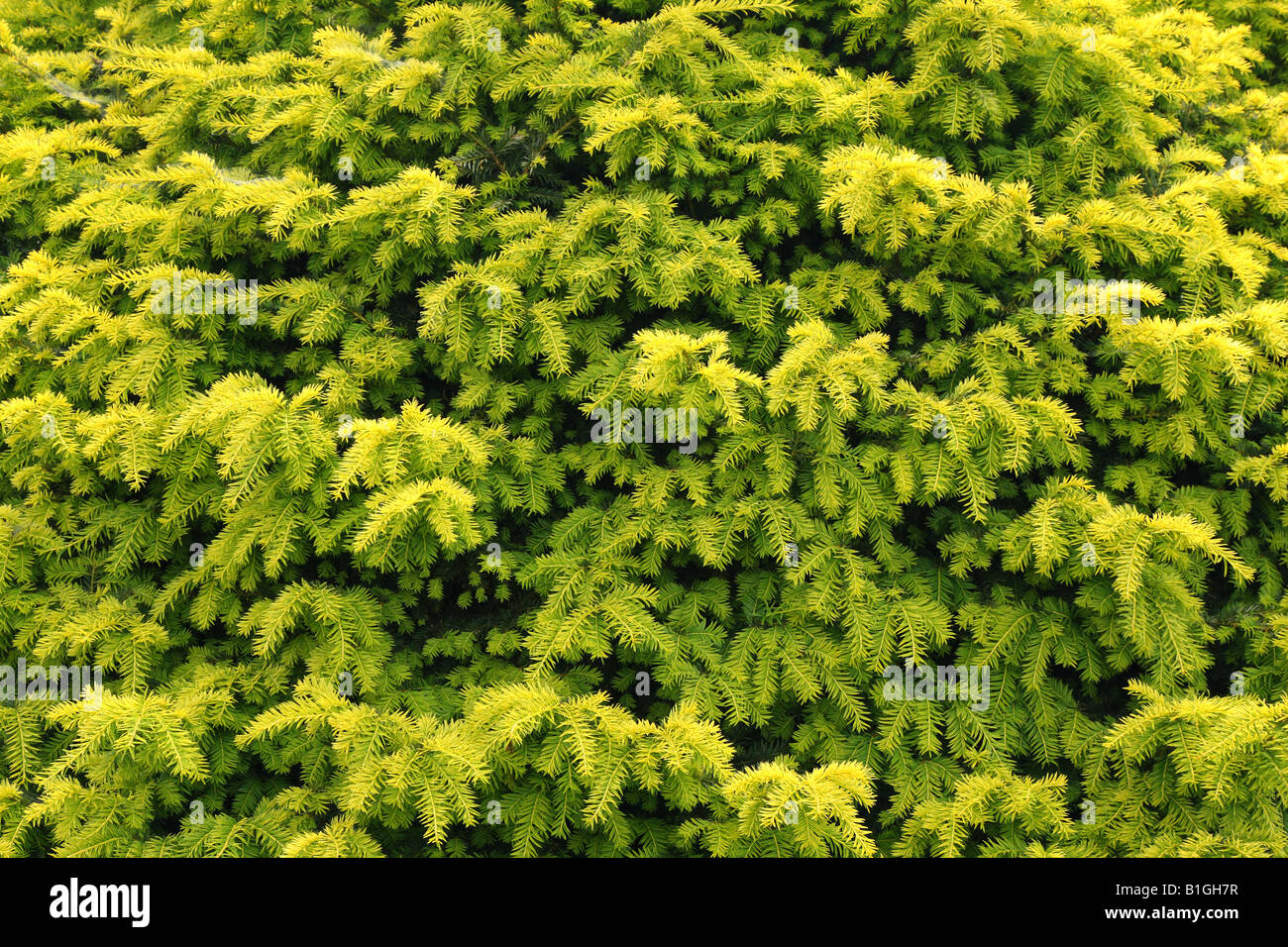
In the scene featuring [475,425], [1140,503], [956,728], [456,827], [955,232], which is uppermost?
[955,232]

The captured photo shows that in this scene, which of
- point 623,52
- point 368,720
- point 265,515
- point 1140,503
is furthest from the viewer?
point 623,52

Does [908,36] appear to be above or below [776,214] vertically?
above

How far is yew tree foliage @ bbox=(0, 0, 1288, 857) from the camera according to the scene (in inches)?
100

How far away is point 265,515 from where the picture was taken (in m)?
2.71

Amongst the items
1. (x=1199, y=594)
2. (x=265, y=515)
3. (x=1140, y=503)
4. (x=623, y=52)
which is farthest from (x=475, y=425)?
(x=1199, y=594)

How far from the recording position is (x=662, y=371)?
2.54 meters

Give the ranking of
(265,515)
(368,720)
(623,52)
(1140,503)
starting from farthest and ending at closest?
(623,52)
(1140,503)
(265,515)
(368,720)

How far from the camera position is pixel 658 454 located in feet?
10.1

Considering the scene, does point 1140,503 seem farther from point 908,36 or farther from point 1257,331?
point 908,36

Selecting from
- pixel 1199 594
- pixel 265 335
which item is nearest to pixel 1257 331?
pixel 1199 594

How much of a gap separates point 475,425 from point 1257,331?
2759 mm

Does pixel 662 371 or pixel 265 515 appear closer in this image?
pixel 662 371

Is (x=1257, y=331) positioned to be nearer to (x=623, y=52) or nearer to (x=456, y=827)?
(x=623, y=52)

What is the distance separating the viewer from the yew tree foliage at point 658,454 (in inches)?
100
